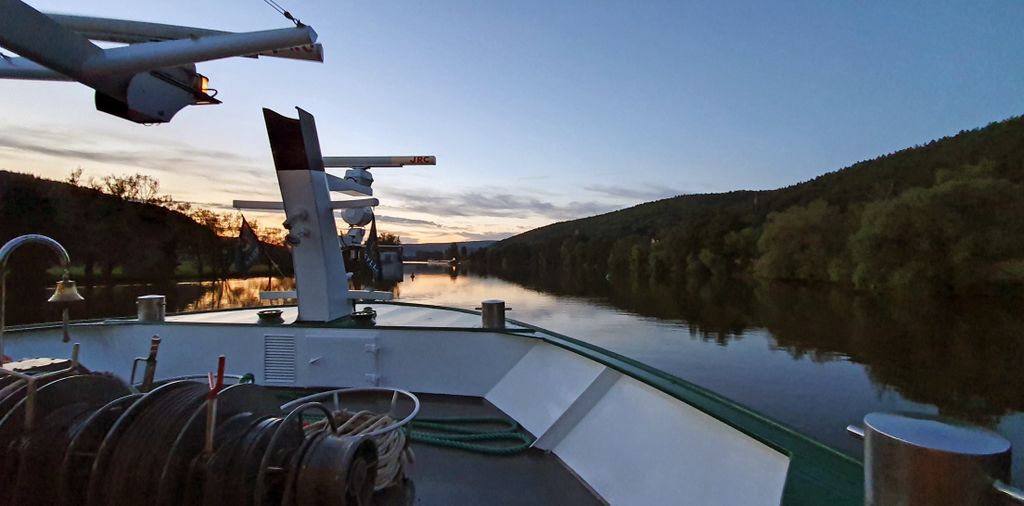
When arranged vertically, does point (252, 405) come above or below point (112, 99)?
below

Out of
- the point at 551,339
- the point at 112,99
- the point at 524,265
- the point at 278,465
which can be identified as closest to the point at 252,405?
the point at 278,465

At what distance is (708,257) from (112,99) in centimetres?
6810

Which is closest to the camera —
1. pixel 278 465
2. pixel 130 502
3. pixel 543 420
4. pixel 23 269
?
pixel 130 502

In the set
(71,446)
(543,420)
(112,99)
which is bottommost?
(543,420)

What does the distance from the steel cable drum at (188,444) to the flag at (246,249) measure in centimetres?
420

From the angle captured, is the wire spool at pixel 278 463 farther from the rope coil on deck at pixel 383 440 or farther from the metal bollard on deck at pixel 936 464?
the metal bollard on deck at pixel 936 464

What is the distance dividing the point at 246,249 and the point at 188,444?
458cm

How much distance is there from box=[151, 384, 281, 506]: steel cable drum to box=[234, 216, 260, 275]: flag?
165 inches

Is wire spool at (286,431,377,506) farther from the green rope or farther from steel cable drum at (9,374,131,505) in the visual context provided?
the green rope

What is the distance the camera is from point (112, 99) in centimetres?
327

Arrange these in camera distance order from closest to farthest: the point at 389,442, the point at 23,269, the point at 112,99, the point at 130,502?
the point at 130,502 < the point at 389,442 < the point at 112,99 < the point at 23,269

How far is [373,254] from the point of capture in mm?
6617

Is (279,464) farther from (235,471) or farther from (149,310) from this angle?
(149,310)

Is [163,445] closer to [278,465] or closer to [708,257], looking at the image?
[278,465]
